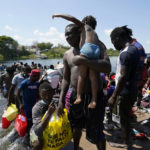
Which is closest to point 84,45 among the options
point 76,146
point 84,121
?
point 84,121

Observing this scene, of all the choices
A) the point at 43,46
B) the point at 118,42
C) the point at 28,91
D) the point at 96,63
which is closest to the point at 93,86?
the point at 96,63

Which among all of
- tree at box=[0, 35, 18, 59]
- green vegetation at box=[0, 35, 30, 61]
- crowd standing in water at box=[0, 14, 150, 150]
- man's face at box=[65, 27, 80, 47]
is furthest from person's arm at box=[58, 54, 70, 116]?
tree at box=[0, 35, 18, 59]

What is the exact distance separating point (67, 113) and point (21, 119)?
42.7 inches

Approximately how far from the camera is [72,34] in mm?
1603

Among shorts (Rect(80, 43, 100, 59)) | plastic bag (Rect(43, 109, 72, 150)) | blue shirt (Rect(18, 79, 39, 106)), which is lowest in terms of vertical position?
plastic bag (Rect(43, 109, 72, 150))

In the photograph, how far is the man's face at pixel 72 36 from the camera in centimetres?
160

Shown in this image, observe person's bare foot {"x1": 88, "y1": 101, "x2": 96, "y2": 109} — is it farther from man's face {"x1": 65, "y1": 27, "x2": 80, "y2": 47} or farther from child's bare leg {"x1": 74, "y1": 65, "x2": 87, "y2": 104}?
man's face {"x1": 65, "y1": 27, "x2": 80, "y2": 47}

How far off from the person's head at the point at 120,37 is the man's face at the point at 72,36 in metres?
0.67

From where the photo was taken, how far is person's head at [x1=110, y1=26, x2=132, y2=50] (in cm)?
201

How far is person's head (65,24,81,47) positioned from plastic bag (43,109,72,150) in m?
0.89

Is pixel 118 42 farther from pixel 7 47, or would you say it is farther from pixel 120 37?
pixel 7 47

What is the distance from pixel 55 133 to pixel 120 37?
150 cm

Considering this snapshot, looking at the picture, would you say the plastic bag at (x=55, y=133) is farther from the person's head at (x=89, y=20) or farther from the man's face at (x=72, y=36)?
the person's head at (x=89, y=20)

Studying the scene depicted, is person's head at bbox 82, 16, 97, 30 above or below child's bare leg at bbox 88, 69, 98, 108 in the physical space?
above
